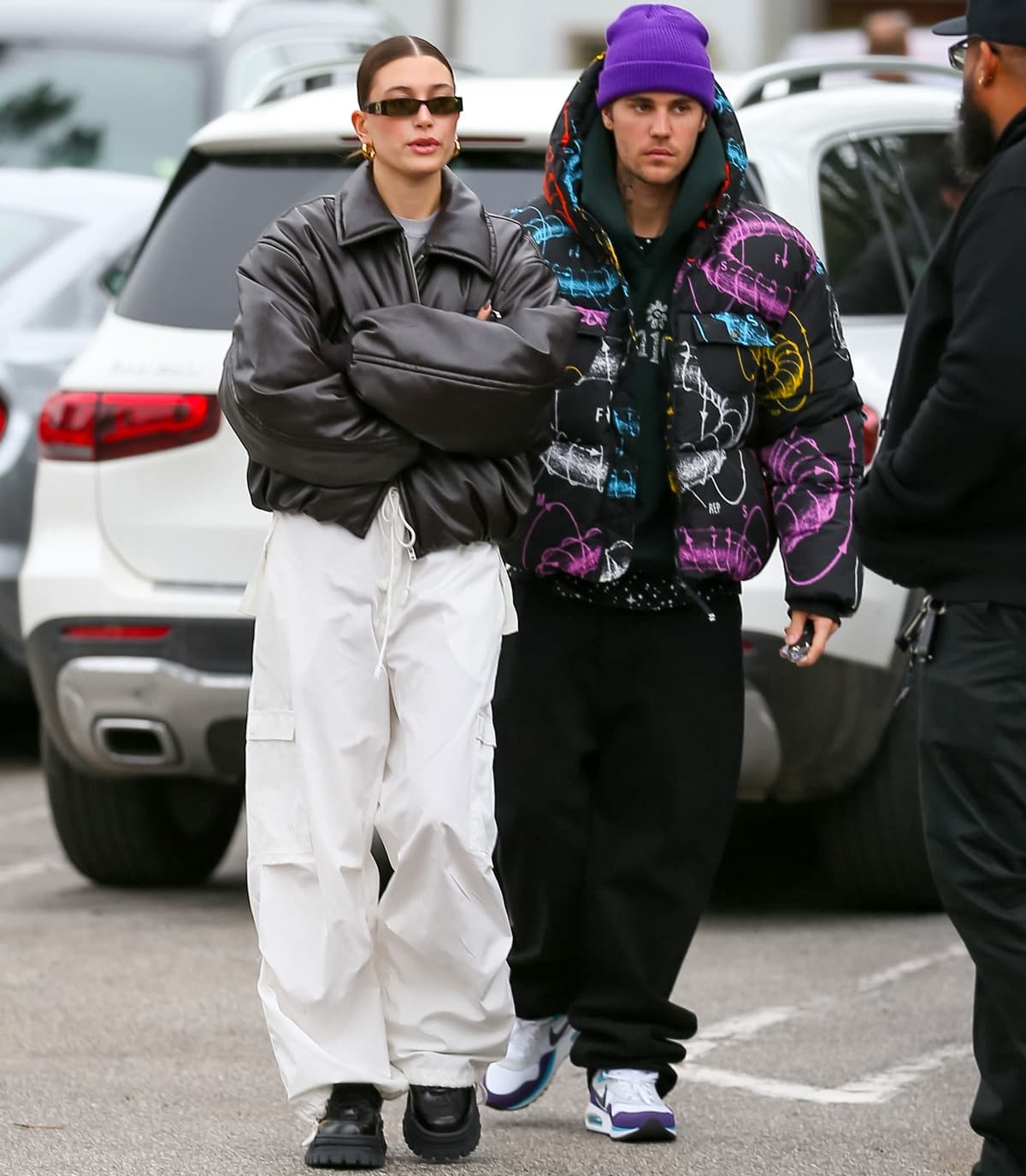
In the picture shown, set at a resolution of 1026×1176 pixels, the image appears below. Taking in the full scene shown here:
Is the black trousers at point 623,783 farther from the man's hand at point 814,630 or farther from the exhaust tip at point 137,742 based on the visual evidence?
the exhaust tip at point 137,742

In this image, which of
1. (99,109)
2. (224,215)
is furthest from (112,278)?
(224,215)

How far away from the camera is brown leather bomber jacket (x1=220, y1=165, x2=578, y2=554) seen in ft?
12.1

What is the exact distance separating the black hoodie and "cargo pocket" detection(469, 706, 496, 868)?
647mm

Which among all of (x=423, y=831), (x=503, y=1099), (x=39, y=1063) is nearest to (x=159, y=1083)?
(x=39, y=1063)

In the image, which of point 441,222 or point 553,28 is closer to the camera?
point 441,222

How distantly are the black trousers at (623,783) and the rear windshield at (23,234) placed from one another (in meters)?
4.42

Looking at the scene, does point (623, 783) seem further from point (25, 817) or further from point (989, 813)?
point (25, 817)

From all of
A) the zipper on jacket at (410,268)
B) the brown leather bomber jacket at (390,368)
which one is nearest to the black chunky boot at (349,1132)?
the brown leather bomber jacket at (390,368)

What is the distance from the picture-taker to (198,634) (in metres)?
5.55

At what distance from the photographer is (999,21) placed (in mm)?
3391

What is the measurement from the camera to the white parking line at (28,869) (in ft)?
21.7

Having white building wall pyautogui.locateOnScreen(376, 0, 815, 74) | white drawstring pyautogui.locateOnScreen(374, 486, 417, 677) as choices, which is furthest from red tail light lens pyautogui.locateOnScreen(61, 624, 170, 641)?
white building wall pyautogui.locateOnScreen(376, 0, 815, 74)

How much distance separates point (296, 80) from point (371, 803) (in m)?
3.19

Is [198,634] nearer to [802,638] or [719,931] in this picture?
[719,931]
